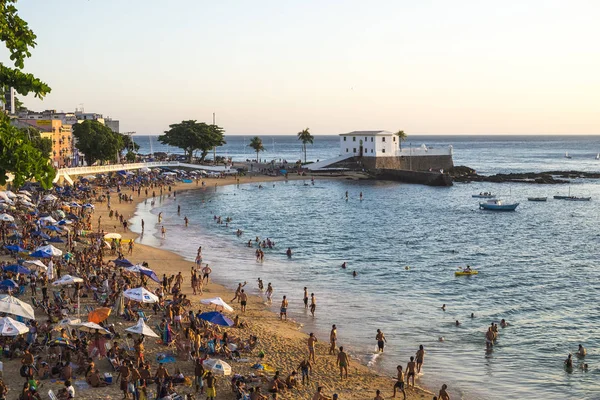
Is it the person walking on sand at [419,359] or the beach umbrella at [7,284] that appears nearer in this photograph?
the person walking on sand at [419,359]

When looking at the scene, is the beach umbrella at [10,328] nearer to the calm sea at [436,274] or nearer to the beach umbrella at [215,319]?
the beach umbrella at [215,319]

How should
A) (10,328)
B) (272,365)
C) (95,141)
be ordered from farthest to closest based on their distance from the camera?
(95,141) < (272,365) < (10,328)

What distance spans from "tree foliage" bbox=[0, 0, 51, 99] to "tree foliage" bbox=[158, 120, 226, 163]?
4044 inches

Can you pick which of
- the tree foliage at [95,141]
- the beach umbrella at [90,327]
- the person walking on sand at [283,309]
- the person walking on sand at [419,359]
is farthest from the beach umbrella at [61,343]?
the tree foliage at [95,141]

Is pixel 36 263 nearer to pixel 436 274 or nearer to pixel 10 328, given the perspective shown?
pixel 10 328

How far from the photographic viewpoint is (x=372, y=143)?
115 m

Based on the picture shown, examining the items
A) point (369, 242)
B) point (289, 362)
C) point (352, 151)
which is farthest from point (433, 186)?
point (289, 362)

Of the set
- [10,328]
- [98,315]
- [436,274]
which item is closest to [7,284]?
[98,315]

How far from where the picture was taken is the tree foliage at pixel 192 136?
4471 inches

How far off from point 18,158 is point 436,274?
32.5 metres

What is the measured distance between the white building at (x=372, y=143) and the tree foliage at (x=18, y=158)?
106 metres

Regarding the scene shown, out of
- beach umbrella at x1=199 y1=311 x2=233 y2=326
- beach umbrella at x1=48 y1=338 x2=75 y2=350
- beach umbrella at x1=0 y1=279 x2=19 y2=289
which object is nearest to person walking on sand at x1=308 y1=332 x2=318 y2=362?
beach umbrella at x1=199 y1=311 x2=233 y2=326

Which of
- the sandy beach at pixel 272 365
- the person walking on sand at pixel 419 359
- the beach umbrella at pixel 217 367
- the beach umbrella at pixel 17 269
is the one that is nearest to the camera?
the sandy beach at pixel 272 365

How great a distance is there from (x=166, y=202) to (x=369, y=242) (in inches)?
1201
